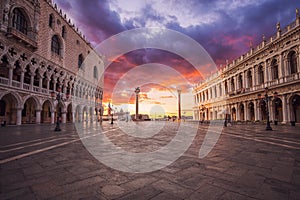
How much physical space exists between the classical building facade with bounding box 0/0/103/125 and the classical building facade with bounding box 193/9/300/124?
2665 centimetres

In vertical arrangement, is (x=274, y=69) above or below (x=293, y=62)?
below

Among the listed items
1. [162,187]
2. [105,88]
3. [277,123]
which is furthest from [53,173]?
[105,88]

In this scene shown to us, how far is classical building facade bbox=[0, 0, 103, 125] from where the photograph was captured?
19703 millimetres

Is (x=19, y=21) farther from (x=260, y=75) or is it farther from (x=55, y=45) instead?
(x=260, y=75)

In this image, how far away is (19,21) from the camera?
22.5m

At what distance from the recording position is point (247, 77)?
96.2 feet

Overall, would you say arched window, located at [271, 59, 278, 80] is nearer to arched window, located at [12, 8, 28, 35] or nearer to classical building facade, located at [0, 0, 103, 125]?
classical building facade, located at [0, 0, 103, 125]

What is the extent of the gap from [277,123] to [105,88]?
157ft

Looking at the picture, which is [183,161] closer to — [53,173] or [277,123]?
Answer: [53,173]

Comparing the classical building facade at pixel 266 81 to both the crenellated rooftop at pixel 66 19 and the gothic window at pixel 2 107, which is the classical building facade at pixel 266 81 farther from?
the crenellated rooftop at pixel 66 19

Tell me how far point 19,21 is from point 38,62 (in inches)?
231

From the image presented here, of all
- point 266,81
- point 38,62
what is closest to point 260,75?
point 266,81

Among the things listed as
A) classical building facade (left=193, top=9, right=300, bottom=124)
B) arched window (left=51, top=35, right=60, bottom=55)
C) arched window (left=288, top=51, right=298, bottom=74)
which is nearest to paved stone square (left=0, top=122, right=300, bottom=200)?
classical building facade (left=193, top=9, right=300, bottom=124)

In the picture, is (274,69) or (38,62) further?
(38,62)
